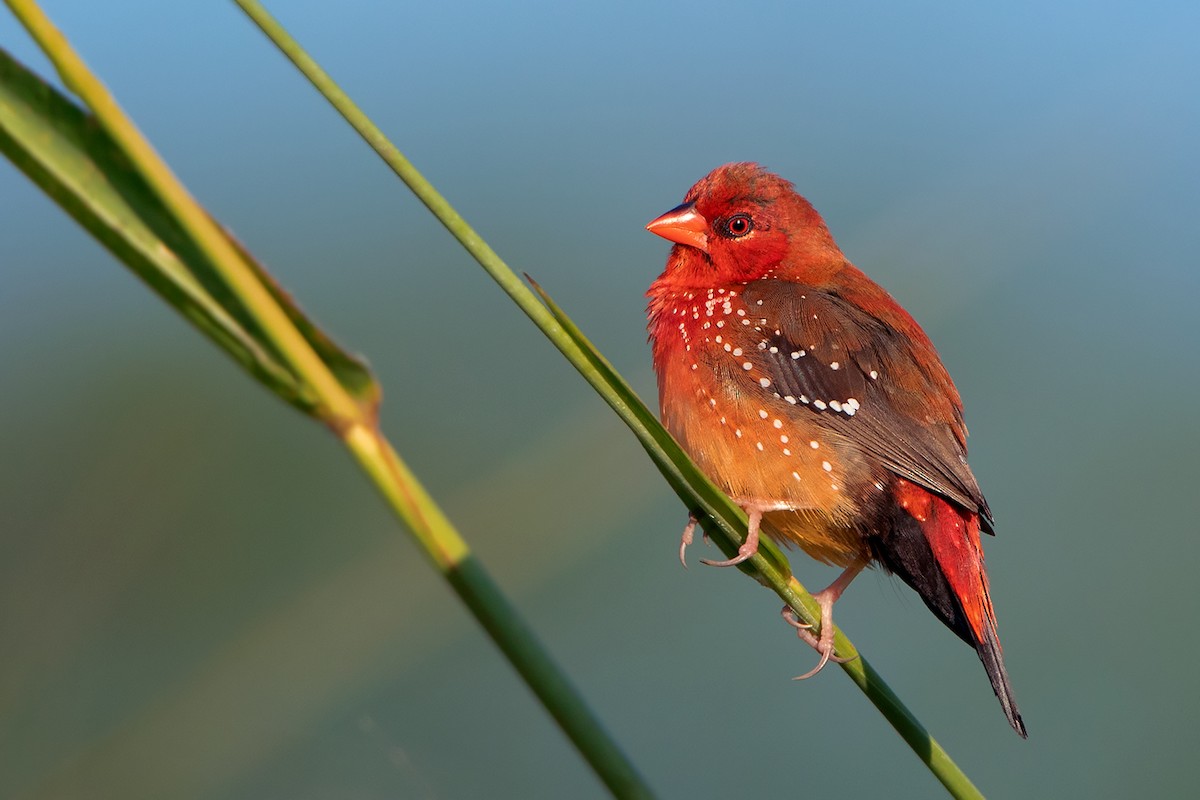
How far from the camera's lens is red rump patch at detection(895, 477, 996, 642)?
241cm

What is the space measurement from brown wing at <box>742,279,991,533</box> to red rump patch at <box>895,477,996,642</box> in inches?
1.6

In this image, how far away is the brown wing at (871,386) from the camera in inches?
98.2

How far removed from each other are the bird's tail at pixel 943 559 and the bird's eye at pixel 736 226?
0.88 metres

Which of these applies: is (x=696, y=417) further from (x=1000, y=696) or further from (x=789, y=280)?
(x=1000, y=696)

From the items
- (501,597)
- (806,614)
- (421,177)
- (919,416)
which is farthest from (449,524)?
(919,416)

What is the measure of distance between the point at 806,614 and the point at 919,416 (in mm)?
882

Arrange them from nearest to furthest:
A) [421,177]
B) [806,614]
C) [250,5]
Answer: [250,5], [421,177], [806,614]

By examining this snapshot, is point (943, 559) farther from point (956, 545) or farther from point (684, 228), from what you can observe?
point (684, 228)

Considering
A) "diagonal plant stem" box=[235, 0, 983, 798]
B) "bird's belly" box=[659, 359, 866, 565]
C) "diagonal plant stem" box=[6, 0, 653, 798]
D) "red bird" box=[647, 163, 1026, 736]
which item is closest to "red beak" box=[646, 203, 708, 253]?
"red bird" box=[647, 163, 1026, 736]

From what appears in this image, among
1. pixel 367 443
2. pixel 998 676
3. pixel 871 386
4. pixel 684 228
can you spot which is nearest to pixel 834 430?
pixel 871 386

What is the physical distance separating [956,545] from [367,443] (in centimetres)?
207

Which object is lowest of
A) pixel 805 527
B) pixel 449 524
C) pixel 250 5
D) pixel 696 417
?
pixel 805 527

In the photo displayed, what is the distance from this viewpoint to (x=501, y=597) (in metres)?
0.63

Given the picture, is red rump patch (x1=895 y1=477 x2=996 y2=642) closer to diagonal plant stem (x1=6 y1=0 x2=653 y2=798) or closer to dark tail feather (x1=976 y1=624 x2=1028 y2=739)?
dark tail feather (x1=976 y1=624 x2=1028 y2=739)
